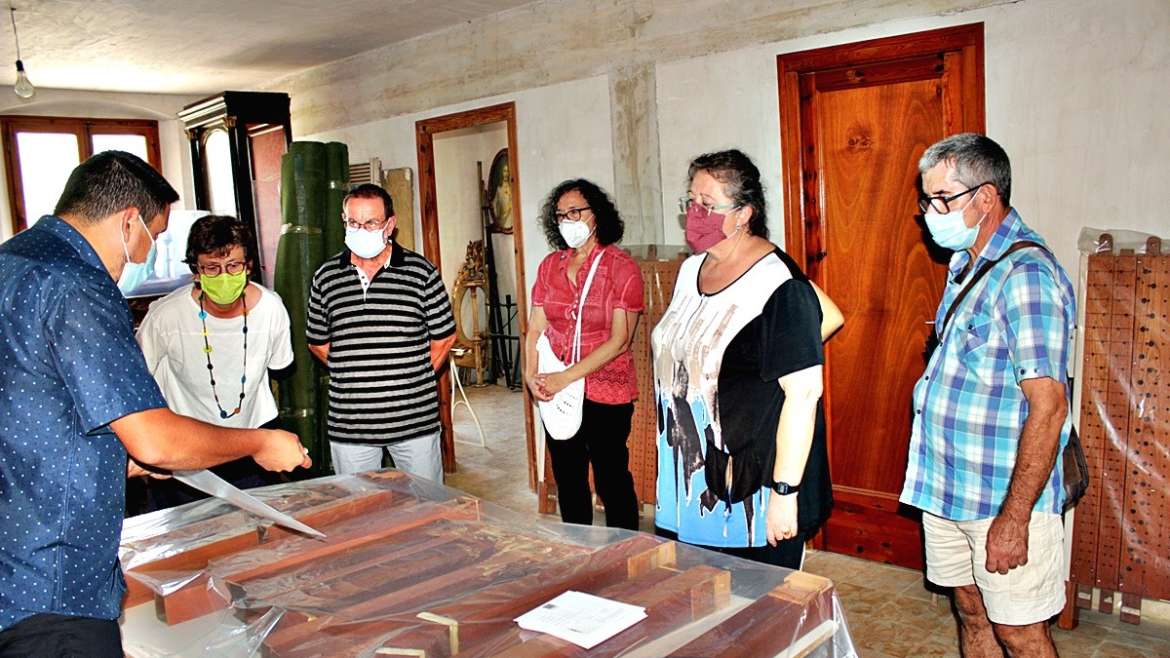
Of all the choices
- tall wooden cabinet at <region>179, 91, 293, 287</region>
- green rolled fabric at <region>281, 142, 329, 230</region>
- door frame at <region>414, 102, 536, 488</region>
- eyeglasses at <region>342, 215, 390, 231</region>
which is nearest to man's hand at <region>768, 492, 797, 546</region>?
eyeglasses at <region>342, 215, 390, 231</region>

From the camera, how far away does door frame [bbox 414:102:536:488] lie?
4973 mm

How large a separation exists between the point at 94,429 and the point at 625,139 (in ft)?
10.7

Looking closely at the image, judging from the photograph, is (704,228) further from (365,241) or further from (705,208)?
(365,241)

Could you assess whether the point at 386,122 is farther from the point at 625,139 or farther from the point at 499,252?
the point at 499,252

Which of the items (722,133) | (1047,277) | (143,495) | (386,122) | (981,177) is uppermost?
(386,122)

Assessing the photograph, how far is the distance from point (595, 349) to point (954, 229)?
4.67 feet

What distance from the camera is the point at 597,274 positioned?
334cm

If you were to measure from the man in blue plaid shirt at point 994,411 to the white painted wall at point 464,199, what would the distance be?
6.48 m

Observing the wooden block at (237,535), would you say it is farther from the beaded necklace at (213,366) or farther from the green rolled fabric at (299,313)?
the green rolled fabric at (299,313)

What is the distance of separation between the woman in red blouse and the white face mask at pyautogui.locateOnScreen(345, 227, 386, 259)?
2.29 ft

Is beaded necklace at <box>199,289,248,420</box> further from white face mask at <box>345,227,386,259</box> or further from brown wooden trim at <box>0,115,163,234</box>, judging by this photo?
brown wooden trim at <box>0,115,163,234</box>

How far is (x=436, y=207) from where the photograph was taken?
5.57 meters

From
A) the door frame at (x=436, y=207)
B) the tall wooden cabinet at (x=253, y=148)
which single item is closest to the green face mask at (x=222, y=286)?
the door frame at (x=436, y=207)

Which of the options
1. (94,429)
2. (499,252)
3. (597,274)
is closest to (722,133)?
(597,274)
